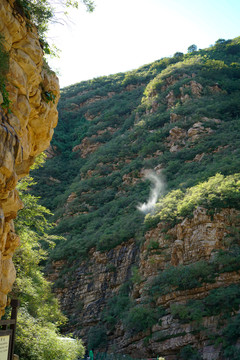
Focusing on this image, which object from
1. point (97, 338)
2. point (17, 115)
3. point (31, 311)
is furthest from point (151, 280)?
point (17, 115)

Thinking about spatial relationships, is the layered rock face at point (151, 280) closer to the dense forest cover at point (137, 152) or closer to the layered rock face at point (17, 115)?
the dense forest cover at point (137, 152)

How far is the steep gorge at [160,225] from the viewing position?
1714 cm

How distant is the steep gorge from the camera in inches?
675

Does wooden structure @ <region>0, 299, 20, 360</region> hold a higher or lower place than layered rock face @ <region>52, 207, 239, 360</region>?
lower

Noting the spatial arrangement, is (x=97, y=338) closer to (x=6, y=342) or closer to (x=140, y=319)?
(x=140, y=319)

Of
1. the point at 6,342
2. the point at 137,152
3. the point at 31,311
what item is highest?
the point at 137,152

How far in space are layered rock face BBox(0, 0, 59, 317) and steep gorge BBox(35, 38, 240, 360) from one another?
1047cm

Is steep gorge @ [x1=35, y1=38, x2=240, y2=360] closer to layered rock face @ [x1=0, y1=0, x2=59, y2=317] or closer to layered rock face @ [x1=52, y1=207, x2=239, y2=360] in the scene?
layered rock face @ [x1=52, y1=207, x2=239, y2=360]

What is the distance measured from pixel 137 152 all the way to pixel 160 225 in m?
16.3

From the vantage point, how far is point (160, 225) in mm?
22266

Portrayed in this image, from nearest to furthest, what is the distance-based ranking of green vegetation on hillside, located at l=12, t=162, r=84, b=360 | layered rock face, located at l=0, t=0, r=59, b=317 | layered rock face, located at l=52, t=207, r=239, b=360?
1. layered rock face, located at l=0, t=0, r=59, b=317
2. green vegetation on hillside, located at l=12, t=162, r=84, b=360
3. layered rock face, located at l=52, t=207, r=239, b=360

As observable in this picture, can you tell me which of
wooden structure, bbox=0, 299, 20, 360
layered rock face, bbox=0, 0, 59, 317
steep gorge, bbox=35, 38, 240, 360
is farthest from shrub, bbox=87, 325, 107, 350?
wooden structure, bbox=0, 299, 20, 360

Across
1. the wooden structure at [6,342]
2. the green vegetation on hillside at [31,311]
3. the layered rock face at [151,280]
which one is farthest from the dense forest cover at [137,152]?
the wooden structure at [6,342]

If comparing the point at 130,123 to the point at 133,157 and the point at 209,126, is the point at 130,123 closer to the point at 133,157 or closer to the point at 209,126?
the point at 133,157
